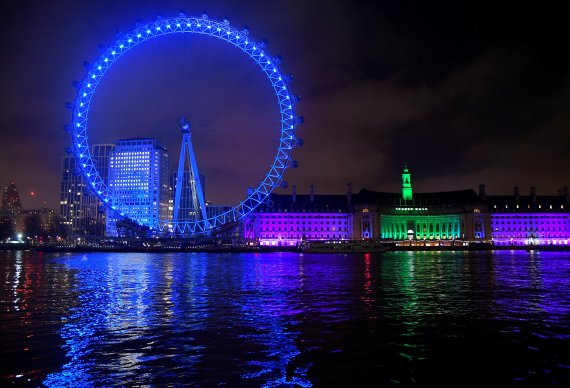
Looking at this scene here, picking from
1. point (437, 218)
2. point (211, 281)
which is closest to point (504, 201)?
point (437, 218)

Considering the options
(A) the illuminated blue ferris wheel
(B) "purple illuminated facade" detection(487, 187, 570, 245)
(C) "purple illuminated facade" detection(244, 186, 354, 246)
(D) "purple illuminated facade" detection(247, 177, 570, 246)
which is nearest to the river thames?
(A) the illuminated blue ferris wheel

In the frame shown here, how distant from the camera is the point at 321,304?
80.1 feet

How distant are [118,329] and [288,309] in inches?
298

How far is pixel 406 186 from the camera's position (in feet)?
620

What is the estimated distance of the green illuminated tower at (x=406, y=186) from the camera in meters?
187

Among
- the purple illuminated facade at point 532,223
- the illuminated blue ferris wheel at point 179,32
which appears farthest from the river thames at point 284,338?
the purple illuminated facade at point 532,223

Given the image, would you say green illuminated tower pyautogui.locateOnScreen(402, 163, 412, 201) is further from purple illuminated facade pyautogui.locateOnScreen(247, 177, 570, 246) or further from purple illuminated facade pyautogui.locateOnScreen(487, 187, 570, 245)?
purple illuminated facade pyautogui.locateOnScreen(487, 187, 570, 245)

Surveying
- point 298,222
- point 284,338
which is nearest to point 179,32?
point 284,338

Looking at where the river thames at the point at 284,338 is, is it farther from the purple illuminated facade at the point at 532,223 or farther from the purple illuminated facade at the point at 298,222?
the purple illuminated facade at the point at 532,223

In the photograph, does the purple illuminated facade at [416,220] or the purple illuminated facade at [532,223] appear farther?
the purple illuminated facade at [532,223]

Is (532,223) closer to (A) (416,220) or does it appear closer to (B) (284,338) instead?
(A) (416,220)

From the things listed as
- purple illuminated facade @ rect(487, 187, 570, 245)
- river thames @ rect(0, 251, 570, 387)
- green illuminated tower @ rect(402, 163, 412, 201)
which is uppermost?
green illuminated tower @ rect(402, 163, 412, 201)

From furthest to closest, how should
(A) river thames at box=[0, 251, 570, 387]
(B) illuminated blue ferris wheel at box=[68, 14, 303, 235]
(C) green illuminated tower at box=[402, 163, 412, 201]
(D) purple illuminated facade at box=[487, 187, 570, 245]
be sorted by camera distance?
(C) green illuminated tower at box=[402, 163, 412, 201], (D) purple illuminated facade at box=[487, 187, 570, 245], (B) illuminated blue ferris wheel at box=[68, 14, 303, 235], (A) river thames at box=[0, 251, 570, 387]

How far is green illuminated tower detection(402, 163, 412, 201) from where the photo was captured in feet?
614
